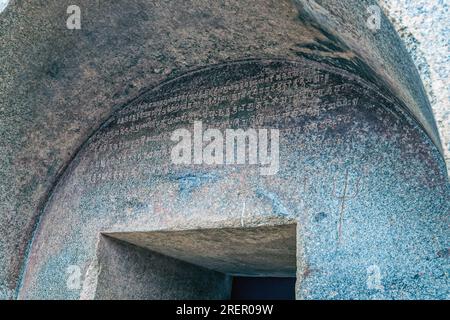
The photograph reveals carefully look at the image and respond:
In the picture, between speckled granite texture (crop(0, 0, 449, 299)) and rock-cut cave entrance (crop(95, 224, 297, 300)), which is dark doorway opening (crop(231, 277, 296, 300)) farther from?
speckled granite texture (crop(0, 0, 449, 299))

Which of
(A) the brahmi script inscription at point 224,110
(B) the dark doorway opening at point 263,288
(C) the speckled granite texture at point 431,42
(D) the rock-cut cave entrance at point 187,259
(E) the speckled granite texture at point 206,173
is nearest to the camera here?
(C) the speckled granite texture at point 431,42

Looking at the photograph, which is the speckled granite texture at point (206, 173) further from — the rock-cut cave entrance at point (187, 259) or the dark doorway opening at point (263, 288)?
the dark doorway opening at point (263, 288)

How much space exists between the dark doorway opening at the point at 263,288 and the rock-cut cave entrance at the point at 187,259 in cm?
20

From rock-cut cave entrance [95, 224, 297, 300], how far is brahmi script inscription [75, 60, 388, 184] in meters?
0.34

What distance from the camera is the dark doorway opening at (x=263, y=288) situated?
397cm

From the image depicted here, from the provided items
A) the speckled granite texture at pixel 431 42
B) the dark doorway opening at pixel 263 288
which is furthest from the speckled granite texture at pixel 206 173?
the dark doorway opening at pixel 263 288

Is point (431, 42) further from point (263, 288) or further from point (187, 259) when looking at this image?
point (263, 288)

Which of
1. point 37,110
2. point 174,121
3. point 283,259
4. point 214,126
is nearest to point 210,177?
point 214,126

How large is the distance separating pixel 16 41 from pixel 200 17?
91cm

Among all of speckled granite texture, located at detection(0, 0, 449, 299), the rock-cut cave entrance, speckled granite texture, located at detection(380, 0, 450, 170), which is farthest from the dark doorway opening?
speckled granite texture, located at detection(380, 0, 450, 170)

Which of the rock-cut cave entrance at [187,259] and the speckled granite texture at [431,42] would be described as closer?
the speckled granite texture at [431,42]

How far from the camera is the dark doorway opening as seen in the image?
3975 mm

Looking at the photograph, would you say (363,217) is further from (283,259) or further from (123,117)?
(123,117)

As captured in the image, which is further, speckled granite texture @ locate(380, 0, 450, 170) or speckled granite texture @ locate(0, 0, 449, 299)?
speckled granite texture @ locate(0, 0, 449, 299)
